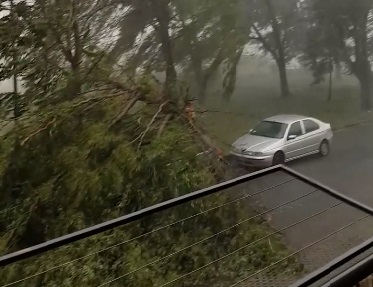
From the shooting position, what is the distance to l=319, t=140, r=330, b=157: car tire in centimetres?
260

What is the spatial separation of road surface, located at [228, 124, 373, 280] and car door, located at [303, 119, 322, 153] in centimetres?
6

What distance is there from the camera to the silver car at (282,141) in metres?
2.46

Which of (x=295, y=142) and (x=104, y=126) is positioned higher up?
(x=104, y=126)

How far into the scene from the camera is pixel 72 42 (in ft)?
8.05

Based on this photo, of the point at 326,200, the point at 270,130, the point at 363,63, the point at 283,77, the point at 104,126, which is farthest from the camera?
the point at 363,63

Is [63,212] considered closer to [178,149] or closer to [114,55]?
[178,149]

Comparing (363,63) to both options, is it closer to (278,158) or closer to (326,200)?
(278,158)

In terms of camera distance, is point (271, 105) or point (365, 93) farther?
point (365, 93)

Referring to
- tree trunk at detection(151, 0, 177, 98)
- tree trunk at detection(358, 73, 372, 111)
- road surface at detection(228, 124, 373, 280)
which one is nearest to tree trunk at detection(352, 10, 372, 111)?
tree trunk at detection(358, 73, 372, 111)

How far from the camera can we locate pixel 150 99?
250 cm

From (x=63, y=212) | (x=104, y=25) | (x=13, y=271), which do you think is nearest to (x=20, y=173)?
(x=63, y=212)

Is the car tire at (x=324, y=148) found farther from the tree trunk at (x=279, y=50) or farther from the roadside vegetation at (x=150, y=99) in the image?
the tree trunk at (x=279, y=50)

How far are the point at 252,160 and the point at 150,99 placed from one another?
615 mm

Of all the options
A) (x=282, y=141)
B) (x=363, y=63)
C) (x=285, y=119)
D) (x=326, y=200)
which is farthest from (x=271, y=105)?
(x=326, y=200)
